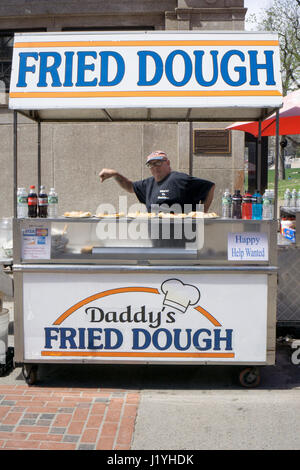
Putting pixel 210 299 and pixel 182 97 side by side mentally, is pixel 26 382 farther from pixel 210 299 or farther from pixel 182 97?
pixel 182 97

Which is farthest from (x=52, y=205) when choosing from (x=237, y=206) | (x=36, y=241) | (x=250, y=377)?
(x=250, y=377)

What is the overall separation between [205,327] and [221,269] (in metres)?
0.53

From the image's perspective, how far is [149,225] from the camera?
4.18 meters

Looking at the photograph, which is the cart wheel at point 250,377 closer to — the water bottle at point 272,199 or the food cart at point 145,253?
the food cart at point 145,253

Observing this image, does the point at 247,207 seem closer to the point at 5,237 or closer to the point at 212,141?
the point at 5,237

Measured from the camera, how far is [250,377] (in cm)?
424

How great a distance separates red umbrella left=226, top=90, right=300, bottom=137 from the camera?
6.05 meters

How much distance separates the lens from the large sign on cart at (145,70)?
4055 mm

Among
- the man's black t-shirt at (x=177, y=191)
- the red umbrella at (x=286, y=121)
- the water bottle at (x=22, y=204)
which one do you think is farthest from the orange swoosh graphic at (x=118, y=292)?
the red umbrella at (x=286, y=121)

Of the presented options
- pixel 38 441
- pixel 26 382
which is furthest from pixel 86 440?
pixel 26 382

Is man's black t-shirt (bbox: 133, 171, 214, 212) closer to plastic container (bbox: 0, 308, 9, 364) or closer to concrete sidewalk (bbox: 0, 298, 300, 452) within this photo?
concrete sidewalk (bbox: 0, 298, 300, 452)

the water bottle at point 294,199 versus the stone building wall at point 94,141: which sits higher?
the stone building wall at point 94,141

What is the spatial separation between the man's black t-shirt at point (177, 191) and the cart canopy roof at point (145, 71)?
1.42 m

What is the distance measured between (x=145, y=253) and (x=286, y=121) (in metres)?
3.73
